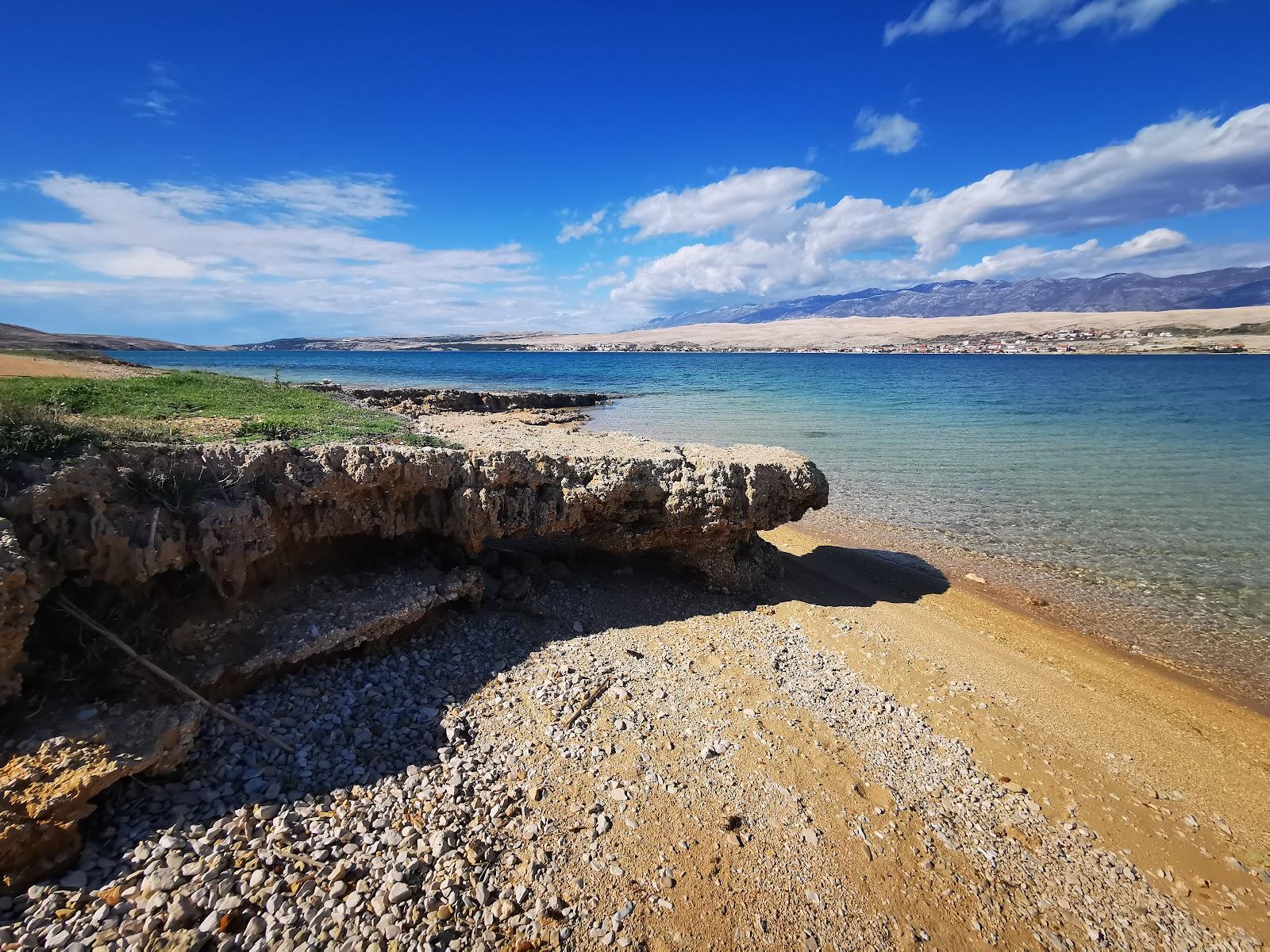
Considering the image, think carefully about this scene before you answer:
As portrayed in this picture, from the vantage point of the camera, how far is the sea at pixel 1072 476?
1120cm

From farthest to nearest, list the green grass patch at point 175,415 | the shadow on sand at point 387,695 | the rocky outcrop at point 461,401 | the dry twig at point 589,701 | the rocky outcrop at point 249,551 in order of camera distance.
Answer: the rocky outcrop at point 461,401
the dry twig at point 589,701
the green grass patch at point 175,415
the shadow on sand at point 387,695
the rocky outcrop at point 249,551

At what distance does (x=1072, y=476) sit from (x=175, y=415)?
25.3 m

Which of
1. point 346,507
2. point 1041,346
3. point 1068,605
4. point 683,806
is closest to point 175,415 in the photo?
point 346,507

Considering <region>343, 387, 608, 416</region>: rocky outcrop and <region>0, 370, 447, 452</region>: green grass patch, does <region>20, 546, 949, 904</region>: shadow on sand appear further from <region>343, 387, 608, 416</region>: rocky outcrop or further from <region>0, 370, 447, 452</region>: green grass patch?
<region>343, 387, 608, 416</region>: rocky outcrop

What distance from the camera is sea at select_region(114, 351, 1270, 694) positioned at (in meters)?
11.2

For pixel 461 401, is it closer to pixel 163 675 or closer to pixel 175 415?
pixel 175 415

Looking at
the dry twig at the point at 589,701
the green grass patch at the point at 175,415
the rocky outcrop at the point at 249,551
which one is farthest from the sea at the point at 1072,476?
the green grass patch at the point at 175,415

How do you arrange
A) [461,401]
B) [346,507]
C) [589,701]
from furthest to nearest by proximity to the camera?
[461,401] → [346,507] → [589,701]

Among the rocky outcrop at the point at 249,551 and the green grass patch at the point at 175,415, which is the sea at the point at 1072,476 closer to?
the rocky outcrop at the point at 249,551

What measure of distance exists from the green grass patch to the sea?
12.2 metres

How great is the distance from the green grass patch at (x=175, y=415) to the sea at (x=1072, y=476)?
39.9ft

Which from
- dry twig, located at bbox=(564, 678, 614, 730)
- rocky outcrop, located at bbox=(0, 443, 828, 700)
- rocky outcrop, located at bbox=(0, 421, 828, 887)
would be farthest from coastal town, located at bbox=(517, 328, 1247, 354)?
dry twig, located at bbox=(564, 678, 614, 730)

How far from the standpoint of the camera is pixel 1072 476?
20016 millimetres

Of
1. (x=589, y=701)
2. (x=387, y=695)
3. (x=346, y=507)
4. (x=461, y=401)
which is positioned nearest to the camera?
(x=387, y=695)
